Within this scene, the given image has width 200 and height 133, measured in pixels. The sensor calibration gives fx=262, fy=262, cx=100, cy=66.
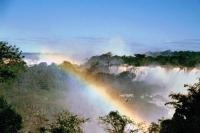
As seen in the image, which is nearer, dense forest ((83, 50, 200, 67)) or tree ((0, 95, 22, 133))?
tree ((0, 95, 22, 133))

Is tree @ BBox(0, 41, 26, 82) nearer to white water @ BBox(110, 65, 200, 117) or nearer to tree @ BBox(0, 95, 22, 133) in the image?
tree @ BBox(0, 95, 22, 133)

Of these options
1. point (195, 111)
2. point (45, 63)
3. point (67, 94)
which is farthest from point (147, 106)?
point (45, 63)

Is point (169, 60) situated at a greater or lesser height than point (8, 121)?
greater

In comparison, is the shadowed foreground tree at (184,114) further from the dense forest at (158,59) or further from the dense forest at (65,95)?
the dense forest at (158,59)

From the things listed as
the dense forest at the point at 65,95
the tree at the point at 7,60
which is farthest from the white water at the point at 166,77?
the tree at the point at 7,60

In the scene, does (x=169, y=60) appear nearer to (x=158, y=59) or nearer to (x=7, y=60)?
(x=158, y=59)

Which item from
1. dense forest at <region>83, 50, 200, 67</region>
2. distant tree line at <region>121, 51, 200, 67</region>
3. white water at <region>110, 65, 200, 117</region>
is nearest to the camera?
white water at <region>110, 65, 200, 117</region>

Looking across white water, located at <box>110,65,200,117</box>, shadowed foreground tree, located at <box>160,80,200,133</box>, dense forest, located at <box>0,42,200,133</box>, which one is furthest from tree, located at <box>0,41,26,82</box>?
white water, located at <box>110,65,200,117</box>

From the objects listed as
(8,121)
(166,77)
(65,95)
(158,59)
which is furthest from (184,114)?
(65,95)

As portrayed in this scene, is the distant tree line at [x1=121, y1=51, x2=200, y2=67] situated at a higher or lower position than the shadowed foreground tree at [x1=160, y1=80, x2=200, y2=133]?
higher

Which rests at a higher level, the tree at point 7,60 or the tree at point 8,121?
the tree at point 7,60
